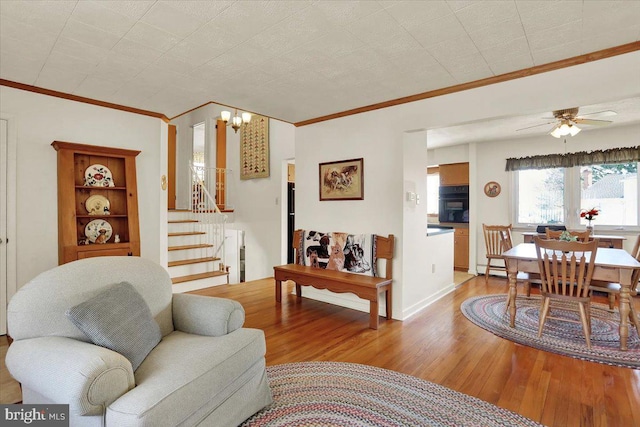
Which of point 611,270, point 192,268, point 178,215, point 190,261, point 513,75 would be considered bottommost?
point 192,268

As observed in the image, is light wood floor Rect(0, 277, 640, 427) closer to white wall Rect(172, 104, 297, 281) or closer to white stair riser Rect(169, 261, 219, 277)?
white stair riser Rect(169, 261, 219, 277)

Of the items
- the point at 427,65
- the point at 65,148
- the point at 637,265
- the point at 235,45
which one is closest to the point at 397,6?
the point at 427,65

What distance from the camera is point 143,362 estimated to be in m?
1.62

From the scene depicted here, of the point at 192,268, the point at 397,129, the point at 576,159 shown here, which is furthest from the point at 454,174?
the point at 192,268

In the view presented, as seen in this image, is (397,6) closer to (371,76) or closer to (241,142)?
(371,76)

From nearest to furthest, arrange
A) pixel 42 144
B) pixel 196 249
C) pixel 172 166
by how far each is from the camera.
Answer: pixel 42 144
pixel 196 249
pixel 172 166

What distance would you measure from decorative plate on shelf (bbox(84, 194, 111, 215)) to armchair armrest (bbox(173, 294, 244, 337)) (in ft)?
7.04

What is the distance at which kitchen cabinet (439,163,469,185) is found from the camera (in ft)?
20.4

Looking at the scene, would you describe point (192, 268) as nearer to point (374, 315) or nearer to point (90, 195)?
point (90, 195)

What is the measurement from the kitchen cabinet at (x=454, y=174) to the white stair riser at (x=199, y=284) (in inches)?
177

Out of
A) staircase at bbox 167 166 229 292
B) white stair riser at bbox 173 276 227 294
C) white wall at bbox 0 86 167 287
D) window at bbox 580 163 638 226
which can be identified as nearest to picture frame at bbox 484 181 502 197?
window at bbox 580 163 638 226

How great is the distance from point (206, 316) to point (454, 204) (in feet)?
18.2
